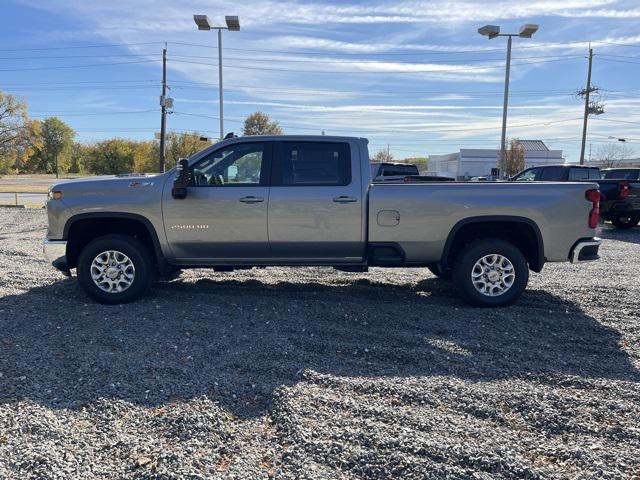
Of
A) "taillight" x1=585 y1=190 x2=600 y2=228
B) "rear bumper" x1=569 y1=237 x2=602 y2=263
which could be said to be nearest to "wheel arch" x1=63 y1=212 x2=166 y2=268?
"rear bumper" x1=569 y1=237 x2=602 y2=263

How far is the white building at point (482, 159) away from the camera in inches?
2290

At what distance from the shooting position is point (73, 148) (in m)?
94.8

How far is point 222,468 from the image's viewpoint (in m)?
2.80

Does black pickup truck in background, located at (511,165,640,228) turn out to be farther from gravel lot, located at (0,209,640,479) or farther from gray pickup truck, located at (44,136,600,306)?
gravel lot, located at (0,209,640,479)

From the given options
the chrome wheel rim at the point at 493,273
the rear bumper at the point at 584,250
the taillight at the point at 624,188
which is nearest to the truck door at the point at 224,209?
the chrome wheel rim at the point at 493,273

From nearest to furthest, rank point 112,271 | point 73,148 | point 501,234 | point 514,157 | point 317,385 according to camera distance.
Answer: point 317,385 → point 112,271 → point 501,234 → point 514,157 → point 73,148

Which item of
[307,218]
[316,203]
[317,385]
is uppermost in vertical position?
[316,203]

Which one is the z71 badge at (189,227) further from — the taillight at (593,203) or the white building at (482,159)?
the white building at (482,159)

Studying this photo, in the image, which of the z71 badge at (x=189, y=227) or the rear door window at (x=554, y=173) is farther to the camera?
the rear door window at (x=554, y=173)

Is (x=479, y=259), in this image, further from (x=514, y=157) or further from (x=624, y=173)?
(x=514, y=157)

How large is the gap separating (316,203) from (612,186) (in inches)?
464

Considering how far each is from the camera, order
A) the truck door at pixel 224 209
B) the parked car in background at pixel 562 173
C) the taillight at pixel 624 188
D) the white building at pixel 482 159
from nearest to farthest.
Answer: the truck door at pixel 224 209 < the taillight at pixel 624 188 < the parked car in background at pixel 562 173 < the white building at pixel 482 159

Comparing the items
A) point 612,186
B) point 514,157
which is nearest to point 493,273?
point 612,186

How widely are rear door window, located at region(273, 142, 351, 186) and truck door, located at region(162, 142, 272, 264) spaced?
0.17 meters
